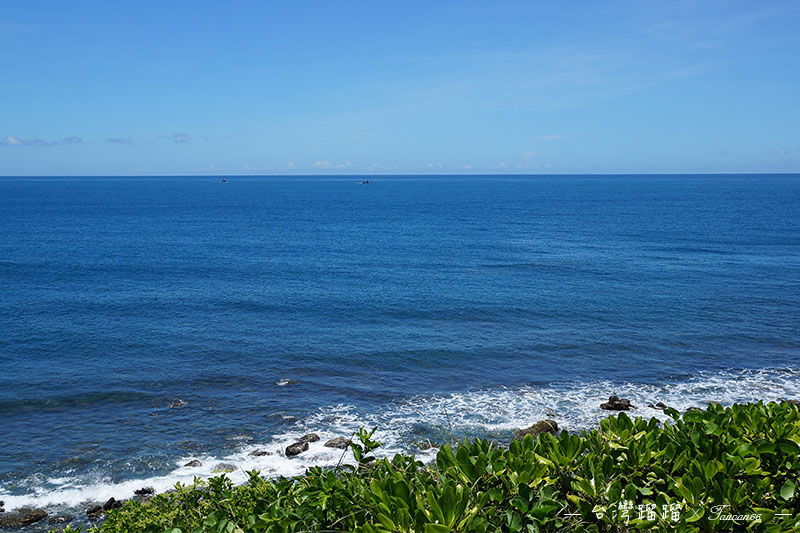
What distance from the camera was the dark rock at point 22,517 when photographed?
20.3 meters

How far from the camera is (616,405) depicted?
92.6 feet

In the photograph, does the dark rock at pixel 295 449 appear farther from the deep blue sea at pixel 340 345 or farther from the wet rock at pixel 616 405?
the wet rock at pixel 616 405

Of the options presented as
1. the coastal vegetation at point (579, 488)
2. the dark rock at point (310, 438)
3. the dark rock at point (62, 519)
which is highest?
the coastal vegetation at point (579, 488)

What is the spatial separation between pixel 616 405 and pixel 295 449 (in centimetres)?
1498

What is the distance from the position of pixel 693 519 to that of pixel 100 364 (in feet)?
121

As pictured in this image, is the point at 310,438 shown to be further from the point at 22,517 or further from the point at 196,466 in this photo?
the point at 22,517

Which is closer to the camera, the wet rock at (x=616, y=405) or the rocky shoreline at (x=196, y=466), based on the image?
the rocky shoreline at (x=196, y=466)

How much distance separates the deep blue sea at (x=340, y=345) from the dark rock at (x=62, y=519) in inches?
40.9

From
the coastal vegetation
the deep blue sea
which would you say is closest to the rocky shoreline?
the deep blue sea

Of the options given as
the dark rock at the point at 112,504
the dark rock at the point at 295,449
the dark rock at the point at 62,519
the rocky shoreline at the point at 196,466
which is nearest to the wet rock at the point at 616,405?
the rocky shoreline at the point at 196,466

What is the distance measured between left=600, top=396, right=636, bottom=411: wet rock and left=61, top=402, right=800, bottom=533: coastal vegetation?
71.8ft

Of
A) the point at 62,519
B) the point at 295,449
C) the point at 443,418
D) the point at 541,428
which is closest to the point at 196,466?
the point at 295,449

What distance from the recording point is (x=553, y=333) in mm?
41250

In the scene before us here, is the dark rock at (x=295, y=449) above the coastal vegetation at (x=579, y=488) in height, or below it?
below
